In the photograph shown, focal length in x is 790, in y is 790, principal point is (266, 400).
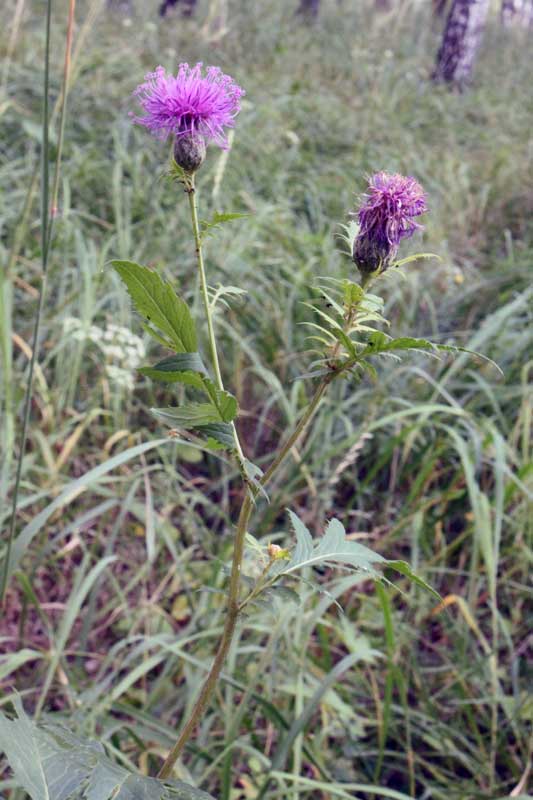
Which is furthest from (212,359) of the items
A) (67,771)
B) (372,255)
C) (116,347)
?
(116,347)

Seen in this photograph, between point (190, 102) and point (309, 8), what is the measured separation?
717cm

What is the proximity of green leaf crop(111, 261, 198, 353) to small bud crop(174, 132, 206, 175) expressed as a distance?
112 millimetres

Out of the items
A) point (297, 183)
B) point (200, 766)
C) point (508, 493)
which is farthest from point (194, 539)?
point (297, 183)

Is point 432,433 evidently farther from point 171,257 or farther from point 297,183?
point 297,183

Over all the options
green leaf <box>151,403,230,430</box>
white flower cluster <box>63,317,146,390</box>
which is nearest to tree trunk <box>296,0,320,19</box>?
white flower cluster <box>63,317,146,390</box>

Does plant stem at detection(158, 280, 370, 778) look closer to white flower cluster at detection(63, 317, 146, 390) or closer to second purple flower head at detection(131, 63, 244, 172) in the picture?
second purple flower head at detection(131, 63, 244, 172)

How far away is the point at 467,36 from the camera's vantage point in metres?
5.64

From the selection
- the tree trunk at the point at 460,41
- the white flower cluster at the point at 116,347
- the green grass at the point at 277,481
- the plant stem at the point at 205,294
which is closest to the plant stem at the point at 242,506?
the plant stem at the point at 205,294

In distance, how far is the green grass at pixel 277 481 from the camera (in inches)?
56.7

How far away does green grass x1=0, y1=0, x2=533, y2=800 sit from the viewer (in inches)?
56.7

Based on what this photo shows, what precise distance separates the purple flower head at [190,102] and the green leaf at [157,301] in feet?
0.49

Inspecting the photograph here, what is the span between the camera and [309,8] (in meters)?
7.10

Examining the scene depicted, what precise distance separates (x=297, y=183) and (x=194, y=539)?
2030 millimetres

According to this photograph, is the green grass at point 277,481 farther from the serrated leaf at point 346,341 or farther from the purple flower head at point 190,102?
the serrated leaf at point 346,341
